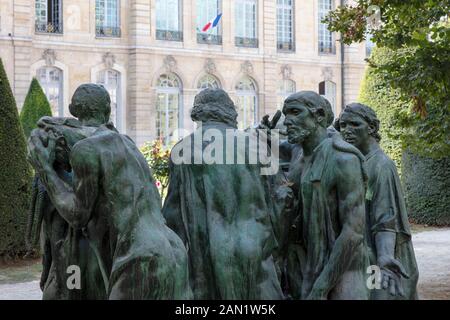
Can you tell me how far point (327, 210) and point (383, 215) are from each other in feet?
2.05

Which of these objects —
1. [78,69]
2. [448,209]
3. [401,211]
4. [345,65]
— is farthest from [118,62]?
[401,211]

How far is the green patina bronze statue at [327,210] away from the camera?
13.4 ft

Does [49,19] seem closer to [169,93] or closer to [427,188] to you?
[169,93]

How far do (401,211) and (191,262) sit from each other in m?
1.28

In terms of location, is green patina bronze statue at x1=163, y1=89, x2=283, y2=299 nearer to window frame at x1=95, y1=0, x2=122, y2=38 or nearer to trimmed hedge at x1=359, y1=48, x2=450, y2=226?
trimmed hedge at x1=359, y1=48, x2=450, y2=226

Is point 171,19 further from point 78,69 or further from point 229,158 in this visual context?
point 229,158

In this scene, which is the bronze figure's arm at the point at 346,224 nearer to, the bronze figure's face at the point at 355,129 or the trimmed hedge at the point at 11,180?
the bronze figure's face at the point at 355,129

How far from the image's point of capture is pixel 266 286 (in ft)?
14.0

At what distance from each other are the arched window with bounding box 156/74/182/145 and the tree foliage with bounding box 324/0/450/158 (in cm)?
1970

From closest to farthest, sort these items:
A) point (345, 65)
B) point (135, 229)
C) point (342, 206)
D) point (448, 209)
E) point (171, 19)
A: point (135, 229), point (342, 206), point (448, 209), point (171, 19), point (345, 65)

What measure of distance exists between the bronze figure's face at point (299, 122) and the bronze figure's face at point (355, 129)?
1.87ft

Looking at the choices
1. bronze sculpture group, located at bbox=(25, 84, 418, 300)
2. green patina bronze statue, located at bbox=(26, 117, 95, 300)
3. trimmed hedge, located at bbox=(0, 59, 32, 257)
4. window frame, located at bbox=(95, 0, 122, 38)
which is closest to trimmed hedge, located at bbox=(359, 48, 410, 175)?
trimmed hedge, located at bbox=(0, 59, 32, 257)

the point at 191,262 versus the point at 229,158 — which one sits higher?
the point at 229,158

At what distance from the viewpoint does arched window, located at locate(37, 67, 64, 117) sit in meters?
27.2
